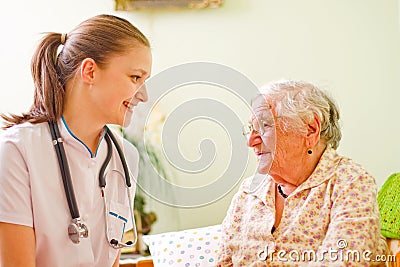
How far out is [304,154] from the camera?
1.80 metres

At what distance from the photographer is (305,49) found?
278cm

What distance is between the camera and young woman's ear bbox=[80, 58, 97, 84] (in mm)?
1591

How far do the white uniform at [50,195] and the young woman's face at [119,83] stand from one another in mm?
111

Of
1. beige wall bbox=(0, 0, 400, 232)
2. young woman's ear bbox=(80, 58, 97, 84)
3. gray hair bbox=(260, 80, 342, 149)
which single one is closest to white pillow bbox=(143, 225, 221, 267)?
beige wall bbox=(0, 0, 400, 232)

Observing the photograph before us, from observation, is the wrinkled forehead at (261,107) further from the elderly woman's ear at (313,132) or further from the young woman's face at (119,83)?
the young woman's face at (119,83)

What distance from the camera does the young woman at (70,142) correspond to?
153cm

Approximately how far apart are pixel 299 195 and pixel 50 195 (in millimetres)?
669

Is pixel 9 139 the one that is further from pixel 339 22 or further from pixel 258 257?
pixel 339 22

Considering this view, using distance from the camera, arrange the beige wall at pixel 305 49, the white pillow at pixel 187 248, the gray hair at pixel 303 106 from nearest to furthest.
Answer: the gray hair at pixel 303 106 < the white pillow at pixel 187 248 < the beige wall at pixel 305 49

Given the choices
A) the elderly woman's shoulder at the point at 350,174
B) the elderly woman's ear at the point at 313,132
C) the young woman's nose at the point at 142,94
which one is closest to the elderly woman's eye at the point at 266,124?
the elderly woman's ear at the point at 313,132

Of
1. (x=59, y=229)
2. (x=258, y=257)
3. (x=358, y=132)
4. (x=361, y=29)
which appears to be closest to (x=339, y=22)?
(x=361, y=29)

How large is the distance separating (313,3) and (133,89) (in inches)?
55.2

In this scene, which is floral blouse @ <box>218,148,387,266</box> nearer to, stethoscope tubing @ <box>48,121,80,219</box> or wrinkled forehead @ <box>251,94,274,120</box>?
wrinkled forehead @ <box>251,94,274,120</box>

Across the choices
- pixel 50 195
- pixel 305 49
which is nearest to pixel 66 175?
pixel 50 195
